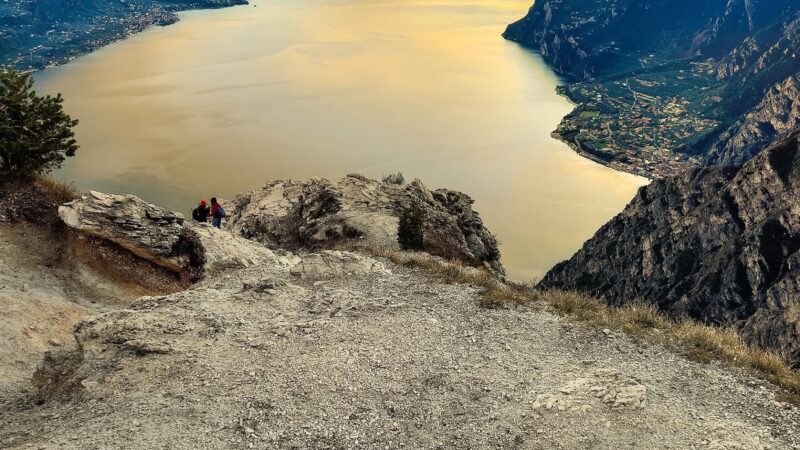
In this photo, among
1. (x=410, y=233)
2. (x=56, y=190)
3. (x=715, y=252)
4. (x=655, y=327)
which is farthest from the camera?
(x=715, y=252)

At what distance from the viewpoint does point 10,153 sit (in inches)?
934

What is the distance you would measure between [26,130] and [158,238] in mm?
7326

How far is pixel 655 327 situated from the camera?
17.2 metres

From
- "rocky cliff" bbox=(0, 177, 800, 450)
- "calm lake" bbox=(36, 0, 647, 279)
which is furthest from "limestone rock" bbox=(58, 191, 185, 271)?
"calm lake" bbox=(36, 0, 647, 279)

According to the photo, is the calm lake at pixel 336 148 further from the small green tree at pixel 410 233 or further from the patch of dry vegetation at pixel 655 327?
the patch of dry vegetation at pixel 655 327

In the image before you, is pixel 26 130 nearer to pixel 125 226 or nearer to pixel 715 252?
pixel 125 226

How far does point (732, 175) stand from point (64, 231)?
9286 centimetres

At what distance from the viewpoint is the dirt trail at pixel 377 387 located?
12719 millimetres

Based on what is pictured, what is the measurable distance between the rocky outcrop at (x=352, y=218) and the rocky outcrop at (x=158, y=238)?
20.7 feet

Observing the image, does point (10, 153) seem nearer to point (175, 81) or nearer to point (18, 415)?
point (18, 415)

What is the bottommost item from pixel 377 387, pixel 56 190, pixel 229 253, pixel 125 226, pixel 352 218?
pixel 352 218


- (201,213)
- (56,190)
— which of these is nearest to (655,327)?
(201,213)

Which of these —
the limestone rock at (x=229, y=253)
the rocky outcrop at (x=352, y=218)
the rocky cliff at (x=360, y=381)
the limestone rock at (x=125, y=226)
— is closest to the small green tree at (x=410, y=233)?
the rocky outcrop at (x=352, y=218)

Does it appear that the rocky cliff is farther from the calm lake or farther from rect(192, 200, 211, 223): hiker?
the calm lake
